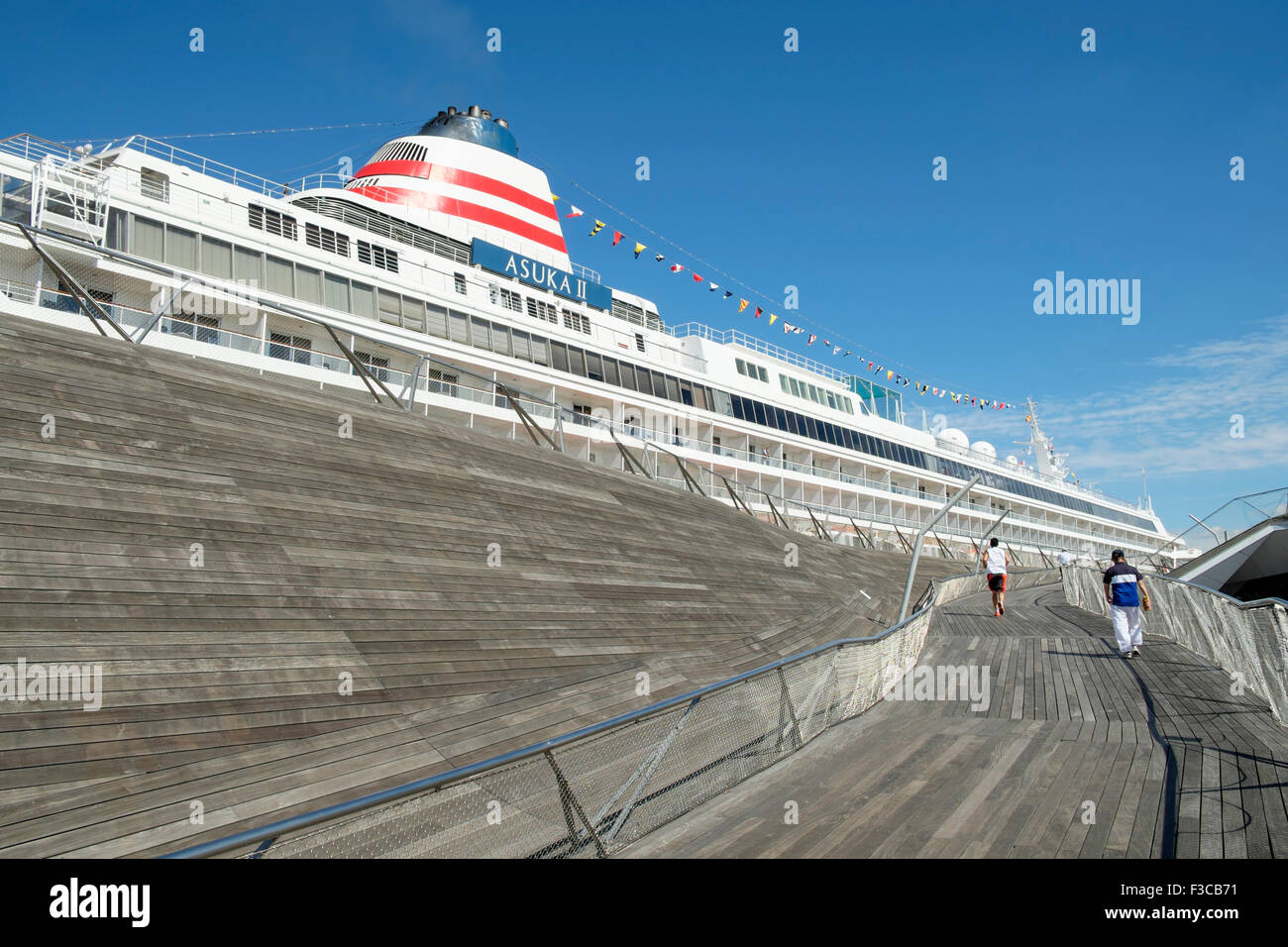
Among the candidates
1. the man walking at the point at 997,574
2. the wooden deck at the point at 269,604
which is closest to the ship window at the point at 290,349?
the wooden deck at the point at 269,604

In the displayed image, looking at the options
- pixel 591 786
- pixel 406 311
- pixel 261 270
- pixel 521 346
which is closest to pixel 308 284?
pixel 261 270

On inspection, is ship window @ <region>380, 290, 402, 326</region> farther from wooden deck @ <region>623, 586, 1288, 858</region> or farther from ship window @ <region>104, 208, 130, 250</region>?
wooden deck @ <region>623, 586, 1288, 858</region>

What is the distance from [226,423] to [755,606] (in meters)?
8.57

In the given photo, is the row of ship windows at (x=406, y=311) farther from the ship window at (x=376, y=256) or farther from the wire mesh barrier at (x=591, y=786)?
the wire mesh barrier at (x=591, y=786)

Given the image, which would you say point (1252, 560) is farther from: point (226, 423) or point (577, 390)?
point (226, 423)

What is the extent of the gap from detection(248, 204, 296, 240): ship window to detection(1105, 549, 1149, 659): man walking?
19584 millimetres

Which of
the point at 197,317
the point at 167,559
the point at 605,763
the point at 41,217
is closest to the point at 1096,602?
the point at 605,763

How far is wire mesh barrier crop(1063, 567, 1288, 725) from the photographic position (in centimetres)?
748

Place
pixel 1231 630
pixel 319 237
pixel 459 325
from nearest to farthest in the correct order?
pixel 1231 630 → pixel 319 237 → pixel 459 325

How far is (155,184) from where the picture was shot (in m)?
18.1

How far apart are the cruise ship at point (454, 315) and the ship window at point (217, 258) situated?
0.15ft

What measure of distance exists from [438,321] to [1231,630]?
1955 centimetres

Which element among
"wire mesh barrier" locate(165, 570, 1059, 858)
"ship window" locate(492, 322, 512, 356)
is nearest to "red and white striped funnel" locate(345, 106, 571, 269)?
"ship window" locate(492, 322, 512, 356)

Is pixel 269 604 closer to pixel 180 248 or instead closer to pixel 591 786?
pixel 591 786
